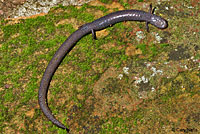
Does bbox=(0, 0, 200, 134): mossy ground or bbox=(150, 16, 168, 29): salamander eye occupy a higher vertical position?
bbox=(150, 16, 168, 29): salamander eye

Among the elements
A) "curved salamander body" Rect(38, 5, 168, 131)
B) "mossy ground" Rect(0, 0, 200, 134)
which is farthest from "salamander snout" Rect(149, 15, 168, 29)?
"mossy ground" Rect(0, 0, 200, 134)

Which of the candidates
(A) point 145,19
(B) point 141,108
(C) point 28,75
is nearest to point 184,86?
(B) point 141,108

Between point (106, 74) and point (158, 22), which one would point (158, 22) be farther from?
point (106, 74)

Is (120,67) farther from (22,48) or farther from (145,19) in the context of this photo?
(22,48)

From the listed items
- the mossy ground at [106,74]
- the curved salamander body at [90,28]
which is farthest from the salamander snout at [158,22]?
the mossy ground at [106,74]

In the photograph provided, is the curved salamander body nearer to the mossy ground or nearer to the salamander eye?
the salamander eye

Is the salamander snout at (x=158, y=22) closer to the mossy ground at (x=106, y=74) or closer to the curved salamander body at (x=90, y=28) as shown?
the curved salamander body at (x=90, y=28)
